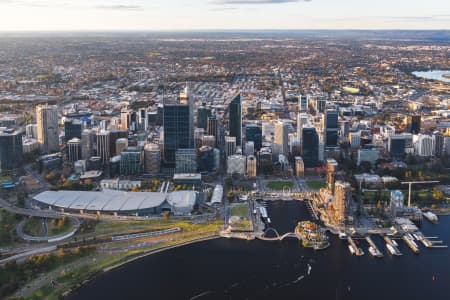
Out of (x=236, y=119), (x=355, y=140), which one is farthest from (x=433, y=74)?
(x=236, y=119)

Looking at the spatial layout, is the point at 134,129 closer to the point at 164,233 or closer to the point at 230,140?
the point at 230,140

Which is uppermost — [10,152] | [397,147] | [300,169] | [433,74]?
[433,74]

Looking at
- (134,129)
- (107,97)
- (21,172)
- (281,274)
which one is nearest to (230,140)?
(134,129)

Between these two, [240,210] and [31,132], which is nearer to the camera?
[240,210]

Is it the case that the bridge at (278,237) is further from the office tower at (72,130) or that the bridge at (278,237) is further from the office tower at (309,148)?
the office tower at (72,130)

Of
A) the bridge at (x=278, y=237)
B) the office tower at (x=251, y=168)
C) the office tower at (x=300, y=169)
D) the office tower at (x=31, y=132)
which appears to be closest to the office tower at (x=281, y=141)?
the office tower at (x=300, y=169)

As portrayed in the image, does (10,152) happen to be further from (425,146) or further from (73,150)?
(425,146)

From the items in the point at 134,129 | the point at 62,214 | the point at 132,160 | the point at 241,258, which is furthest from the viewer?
the point at 134,129
